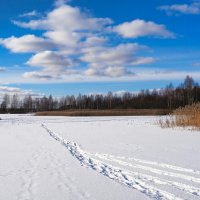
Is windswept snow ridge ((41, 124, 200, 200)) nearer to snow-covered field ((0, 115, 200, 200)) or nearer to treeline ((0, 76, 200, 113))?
snow-covered field ((0, 115, 200, 200))

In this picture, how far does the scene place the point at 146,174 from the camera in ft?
22.8

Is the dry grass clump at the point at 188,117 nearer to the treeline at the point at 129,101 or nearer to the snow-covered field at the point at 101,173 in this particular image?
the snow-covered field at the point at 101,173

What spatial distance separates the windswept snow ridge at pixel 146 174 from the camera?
5629mm

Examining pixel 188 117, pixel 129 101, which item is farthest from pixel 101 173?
pixel 129 101

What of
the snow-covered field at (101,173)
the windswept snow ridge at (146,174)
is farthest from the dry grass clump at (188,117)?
the windswept snow ridge at (146,174)

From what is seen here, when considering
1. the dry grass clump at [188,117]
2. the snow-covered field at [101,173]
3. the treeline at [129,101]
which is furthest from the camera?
the treeline at [129,101]

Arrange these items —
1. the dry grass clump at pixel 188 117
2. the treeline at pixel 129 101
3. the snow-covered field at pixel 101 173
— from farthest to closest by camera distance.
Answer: the treeline at pixel 129 101
the dry grass clump at pixel 188 117
the snow-covered field at pixel 101 173

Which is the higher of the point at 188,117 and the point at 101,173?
the point at 188,117

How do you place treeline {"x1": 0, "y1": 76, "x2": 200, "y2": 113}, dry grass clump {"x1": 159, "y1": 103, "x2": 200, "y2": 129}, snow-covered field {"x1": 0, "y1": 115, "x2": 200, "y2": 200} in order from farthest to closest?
treeline {"x1": 0, "y1": 76, "x2": 200, "y2": 113} < dry grass clump {"x1": 159, "y1": 103, "x2": 200, "y2": 129} < snow-covered field {"x1": 0, "y1": 115, "x2": 200, "y2": 200}

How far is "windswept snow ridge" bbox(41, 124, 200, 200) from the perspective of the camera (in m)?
5.63

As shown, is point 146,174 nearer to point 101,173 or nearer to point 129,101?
point 101,173

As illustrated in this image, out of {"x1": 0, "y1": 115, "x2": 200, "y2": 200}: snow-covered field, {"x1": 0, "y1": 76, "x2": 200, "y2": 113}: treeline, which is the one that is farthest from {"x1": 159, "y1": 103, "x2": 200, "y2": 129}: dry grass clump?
{"x1": 0, "y1": 76, "x2": 200, "y2": 113}: treeline

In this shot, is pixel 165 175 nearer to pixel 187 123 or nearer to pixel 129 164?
pixel 129 164

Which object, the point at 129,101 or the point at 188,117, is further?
the point at 129,101
